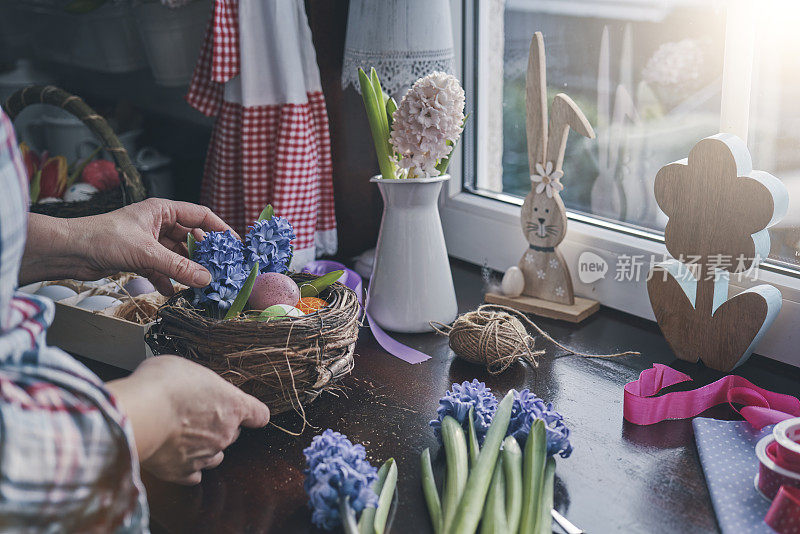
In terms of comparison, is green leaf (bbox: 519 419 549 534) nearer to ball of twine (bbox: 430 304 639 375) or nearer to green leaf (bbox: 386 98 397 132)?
ball of twine (bbox: 430 304 639 375)

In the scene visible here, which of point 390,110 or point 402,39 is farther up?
point 402,39

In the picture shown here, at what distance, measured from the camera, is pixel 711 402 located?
88 centimetres

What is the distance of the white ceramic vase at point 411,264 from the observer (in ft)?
3.54

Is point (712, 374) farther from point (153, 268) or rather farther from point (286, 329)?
point (153, 268)

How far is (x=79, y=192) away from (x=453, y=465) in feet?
3.16

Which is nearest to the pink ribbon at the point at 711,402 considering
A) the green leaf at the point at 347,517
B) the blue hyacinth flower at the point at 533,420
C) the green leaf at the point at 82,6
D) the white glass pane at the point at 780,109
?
the blue hyacinth flower at the point at 533,420

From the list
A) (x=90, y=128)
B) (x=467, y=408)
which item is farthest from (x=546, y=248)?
(x=90, y=128)

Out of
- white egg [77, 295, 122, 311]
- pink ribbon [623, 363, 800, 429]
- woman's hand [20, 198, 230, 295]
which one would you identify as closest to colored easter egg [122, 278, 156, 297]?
white egg [77, 295, 122, 311]

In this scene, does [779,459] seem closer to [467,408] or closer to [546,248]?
[467,408]

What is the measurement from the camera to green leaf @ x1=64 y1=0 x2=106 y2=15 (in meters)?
1.51

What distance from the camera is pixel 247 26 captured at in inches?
49.7

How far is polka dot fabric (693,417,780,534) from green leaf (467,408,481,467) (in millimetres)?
224

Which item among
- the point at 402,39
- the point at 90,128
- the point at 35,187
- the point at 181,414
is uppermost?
the point at 402,39

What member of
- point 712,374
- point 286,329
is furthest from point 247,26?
point 712,374
